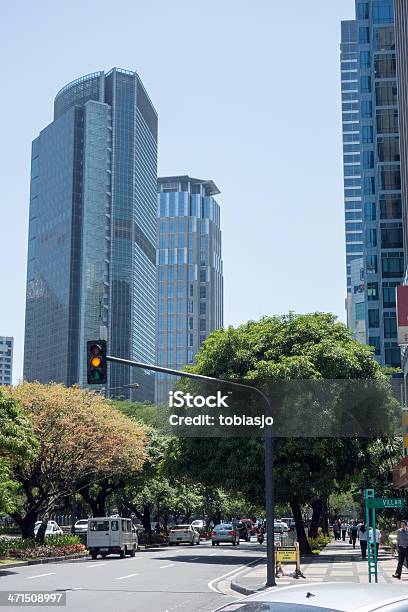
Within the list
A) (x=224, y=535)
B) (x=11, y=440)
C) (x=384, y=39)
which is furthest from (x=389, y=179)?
(x=11, y=440)

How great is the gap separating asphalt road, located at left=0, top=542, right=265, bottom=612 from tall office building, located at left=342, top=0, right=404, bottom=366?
73.3 m

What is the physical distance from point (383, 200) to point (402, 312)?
2524 inches

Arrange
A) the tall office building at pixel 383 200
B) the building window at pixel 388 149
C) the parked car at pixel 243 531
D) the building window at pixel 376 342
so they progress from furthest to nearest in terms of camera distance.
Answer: the building window at pixel 376 342 < the tall office building at pixel 383 200 < the building window at pixel 388 149 < the parked car at pixel 243 531

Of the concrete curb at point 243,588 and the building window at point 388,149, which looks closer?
the concrete curb at point 243,588

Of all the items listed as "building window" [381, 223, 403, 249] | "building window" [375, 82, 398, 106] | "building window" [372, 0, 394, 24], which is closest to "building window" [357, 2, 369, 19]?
"building window" [372, 0, 394, 24]

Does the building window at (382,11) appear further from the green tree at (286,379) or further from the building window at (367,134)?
the green tree at (286,379)

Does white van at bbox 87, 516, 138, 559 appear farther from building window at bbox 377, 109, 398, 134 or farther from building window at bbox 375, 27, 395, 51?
building window at bbox 375, 27, 395, 51

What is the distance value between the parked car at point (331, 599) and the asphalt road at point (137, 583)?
12975mm

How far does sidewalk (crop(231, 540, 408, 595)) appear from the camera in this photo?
24.8 meters

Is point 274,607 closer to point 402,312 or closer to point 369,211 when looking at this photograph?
point 402,312

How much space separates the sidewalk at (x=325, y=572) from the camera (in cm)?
2480

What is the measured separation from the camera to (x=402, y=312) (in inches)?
1751

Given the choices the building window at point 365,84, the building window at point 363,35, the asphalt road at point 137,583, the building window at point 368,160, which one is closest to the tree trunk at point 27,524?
the asphalt road at point 137,583

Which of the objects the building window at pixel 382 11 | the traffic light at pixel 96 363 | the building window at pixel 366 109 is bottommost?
the traffic light at pixel 96 363
